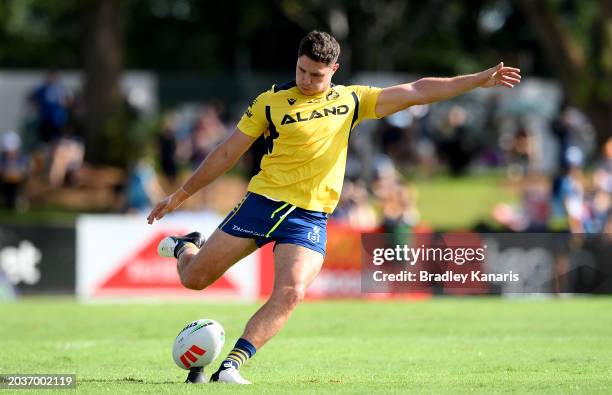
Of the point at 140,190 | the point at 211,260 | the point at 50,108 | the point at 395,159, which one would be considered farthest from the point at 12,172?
the point at 211,260

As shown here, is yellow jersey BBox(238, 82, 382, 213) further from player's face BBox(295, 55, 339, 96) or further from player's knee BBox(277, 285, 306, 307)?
player's knee BBox(277, 285, 306, 307)

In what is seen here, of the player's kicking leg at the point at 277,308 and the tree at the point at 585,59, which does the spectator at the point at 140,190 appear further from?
the player's kicking leg at the point at 277,308

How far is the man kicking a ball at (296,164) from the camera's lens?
8.41 m

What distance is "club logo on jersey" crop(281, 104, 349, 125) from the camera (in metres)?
8.53

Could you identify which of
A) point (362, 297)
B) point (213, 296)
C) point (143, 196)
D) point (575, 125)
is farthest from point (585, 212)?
point (575, 125)

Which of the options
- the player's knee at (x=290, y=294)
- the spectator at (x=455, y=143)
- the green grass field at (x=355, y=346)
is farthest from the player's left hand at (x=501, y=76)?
the spectator at (x=455, y=143)

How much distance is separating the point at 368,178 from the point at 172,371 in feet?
64.3

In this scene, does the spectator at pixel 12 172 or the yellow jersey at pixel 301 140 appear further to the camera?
the spectator at pixel 12 172

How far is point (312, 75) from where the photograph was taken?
8.46 metres

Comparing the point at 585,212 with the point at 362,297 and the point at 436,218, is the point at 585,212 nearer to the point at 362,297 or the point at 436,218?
the point at 362,297

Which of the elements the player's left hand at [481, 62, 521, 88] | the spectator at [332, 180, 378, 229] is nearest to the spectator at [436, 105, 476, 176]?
the spectator at [332, 180, 378, 229]

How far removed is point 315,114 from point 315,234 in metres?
0.86

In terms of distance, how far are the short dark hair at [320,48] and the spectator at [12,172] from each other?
1806 cm

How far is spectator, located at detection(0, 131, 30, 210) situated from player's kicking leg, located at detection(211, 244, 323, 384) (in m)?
18.0
